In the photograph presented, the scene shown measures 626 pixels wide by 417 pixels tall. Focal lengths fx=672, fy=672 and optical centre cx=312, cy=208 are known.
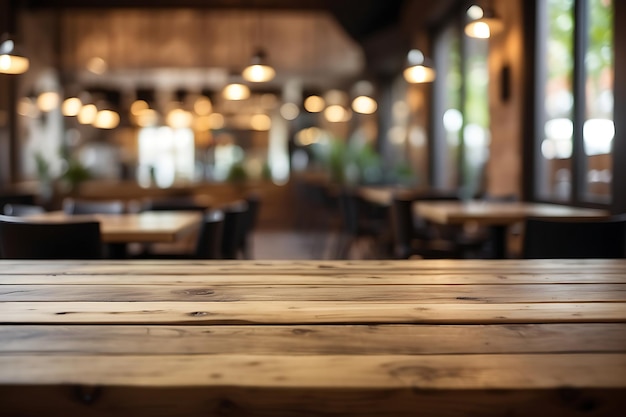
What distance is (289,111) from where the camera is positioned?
15.7m

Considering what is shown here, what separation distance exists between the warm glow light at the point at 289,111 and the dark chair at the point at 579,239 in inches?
487

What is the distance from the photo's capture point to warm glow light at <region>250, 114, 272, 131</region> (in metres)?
16.3

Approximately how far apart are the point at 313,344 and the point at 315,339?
0.03 m

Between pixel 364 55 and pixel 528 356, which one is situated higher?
pixel 364 55

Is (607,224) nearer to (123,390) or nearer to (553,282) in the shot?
(553,282)

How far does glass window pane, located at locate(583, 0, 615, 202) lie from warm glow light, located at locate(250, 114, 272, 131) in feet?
38.3

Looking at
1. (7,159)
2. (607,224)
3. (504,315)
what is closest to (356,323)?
(504,315)

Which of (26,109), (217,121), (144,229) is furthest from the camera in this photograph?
(217,121)

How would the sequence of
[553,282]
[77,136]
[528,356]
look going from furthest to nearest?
[77,136] < [553,282] < [528,356]

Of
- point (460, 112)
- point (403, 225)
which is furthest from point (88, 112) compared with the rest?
point (403, 225)

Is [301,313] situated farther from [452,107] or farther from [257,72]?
[452,107]

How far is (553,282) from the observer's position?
1.61 metres

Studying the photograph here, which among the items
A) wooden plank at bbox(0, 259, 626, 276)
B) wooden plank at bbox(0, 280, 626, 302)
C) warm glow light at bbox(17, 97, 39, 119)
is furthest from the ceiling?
wooden plank at bbox(0, 280, 626, 302)

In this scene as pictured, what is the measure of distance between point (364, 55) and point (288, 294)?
10.0 m
